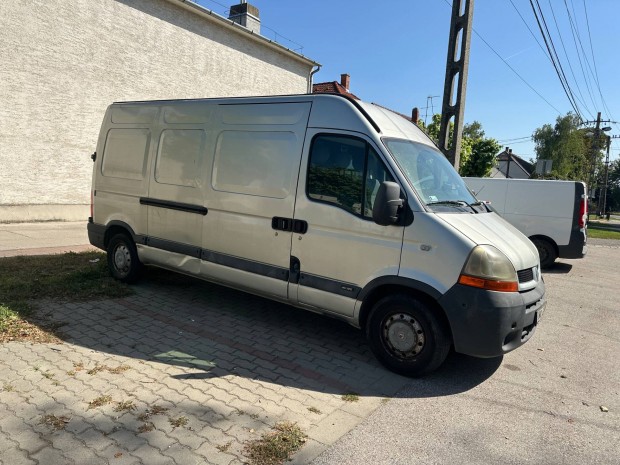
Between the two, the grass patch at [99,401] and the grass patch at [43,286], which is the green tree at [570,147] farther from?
the grass patch at [99,401]

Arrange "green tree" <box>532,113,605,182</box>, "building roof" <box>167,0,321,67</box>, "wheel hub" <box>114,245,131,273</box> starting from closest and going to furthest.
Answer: "wheel hub" <box>114,245,131,273</box> → "building roof" <box>167,0,321,67</box> → "green tree" <box>532,113,605,182</box>

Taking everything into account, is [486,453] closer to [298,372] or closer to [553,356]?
[298,372]

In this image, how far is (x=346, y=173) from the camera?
407cm

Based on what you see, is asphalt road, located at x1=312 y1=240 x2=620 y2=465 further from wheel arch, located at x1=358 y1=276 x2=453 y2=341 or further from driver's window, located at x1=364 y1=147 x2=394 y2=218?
driver's window, located at x1=364 y1=147 x2=394 y2=218

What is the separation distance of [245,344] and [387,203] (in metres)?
2.09

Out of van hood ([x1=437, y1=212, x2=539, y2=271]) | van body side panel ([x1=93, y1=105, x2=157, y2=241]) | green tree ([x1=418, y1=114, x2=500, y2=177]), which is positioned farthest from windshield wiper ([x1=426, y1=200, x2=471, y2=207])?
green tree ([x1=418, y1=114, x2=500, y2=177])

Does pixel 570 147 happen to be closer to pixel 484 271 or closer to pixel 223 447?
pixel 484 271

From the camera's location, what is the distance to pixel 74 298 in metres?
5.35

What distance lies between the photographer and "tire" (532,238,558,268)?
970 cm

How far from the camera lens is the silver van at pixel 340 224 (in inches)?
140

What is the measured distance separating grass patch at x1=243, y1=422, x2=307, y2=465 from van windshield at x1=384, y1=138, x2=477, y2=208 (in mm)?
2198

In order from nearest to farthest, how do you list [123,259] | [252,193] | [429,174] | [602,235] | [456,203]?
[456,203] → [429,174] → [252,193] → [123,259] → [602,235]

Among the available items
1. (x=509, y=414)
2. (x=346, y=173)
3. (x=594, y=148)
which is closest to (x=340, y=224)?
(x=346, y=173)

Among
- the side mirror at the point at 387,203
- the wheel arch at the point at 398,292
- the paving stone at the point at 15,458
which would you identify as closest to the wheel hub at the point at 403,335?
the wheel arch at the point at 398,292
